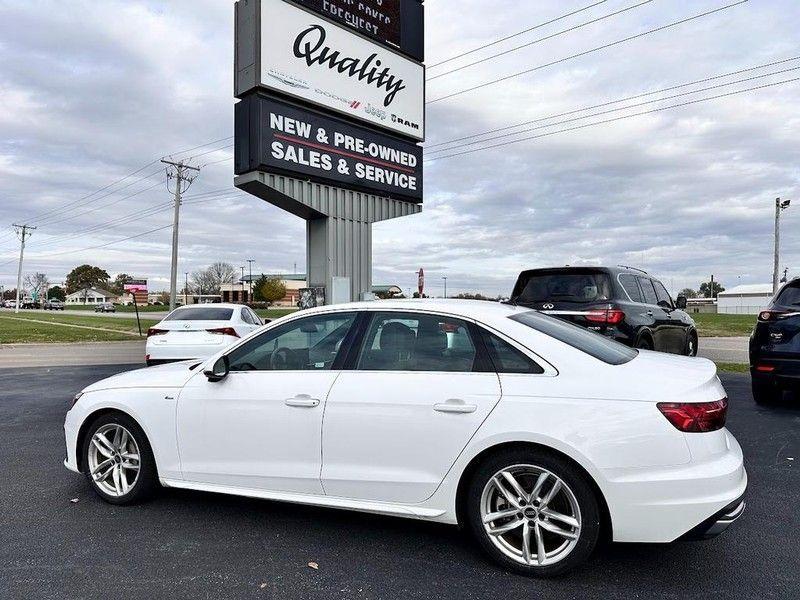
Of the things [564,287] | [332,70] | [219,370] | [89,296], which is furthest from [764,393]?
[89,296]

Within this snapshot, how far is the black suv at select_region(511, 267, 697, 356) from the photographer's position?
766 centimetres

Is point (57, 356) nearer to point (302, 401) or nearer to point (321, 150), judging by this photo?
point (321, 150)

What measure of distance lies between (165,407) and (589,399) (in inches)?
110

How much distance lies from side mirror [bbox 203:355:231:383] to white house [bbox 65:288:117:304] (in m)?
165

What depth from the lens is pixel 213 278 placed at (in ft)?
389

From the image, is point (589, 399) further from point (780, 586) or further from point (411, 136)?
point (411, 136)

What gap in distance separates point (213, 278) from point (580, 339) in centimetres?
12172

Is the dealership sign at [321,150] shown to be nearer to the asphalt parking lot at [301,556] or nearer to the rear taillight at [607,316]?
the rear taillight at [607,316]

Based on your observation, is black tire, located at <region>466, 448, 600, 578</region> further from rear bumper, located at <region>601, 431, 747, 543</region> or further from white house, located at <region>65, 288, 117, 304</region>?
white house, located at <region>65, 288, 117, 304</region>

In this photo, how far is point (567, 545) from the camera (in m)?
3.03

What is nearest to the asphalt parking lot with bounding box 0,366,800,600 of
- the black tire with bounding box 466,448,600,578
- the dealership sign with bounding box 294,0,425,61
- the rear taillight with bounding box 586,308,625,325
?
the black tire with bounding box 466,448,600,578

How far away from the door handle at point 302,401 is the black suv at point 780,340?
576 centimetres

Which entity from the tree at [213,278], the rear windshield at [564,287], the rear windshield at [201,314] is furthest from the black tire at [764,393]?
the tree at [213,278]

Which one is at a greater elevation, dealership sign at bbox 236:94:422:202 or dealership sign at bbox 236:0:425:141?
dealership sign at bbox 236:0:425:141
